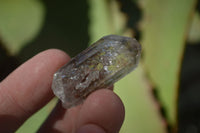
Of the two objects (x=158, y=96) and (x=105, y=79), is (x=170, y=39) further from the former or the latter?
(x=105, y=79)

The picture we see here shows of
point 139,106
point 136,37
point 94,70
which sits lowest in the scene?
point 139,106

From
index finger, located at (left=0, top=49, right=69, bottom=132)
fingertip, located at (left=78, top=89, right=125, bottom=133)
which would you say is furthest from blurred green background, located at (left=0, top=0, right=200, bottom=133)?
fingertip, located at (left=78, top=89, right=125, bottom=133)

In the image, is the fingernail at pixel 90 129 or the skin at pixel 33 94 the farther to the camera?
the skin at pixel 33 94

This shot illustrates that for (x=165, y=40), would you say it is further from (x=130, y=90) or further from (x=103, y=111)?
(x=103, y=111)

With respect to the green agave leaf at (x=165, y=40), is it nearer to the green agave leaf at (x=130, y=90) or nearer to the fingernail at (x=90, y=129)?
the green agave leaf at (x=130, y=90)

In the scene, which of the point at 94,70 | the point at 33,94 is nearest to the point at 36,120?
the point at 33,94

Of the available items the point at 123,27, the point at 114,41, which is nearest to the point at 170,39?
the point at 123,27

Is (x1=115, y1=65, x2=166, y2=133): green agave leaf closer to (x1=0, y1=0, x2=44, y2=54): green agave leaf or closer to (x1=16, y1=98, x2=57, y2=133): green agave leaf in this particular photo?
(x1=16, y1=98, x2=57, y2=133): green agave leaf

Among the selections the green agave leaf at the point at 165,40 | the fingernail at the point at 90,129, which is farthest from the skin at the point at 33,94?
the green agave leaf at the point at 165,40
